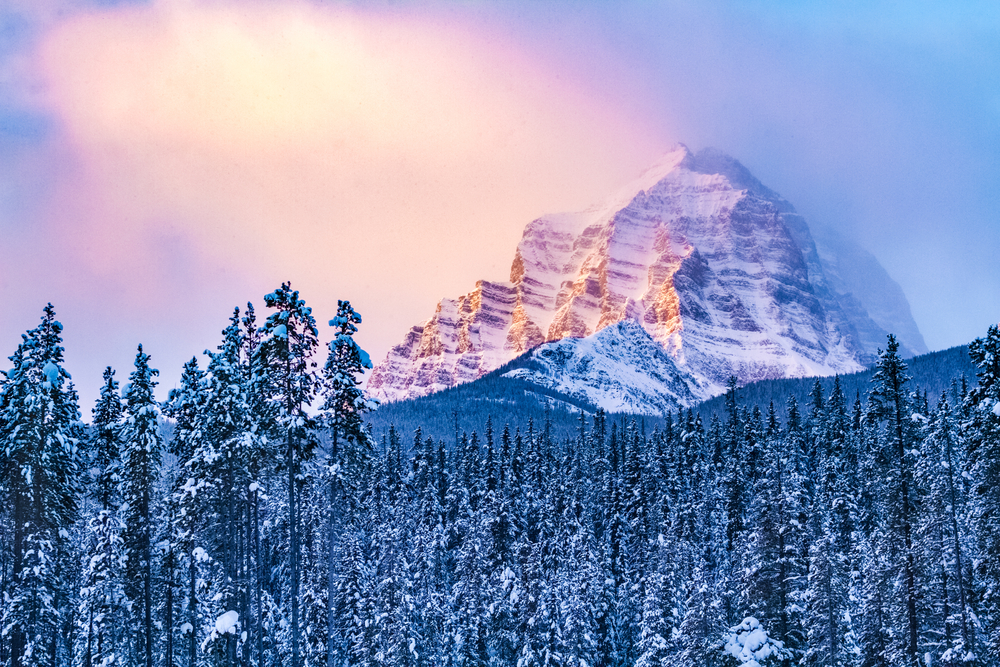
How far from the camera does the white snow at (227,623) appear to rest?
35.1 m

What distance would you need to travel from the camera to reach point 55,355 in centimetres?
3516

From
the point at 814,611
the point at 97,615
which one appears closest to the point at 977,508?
the point at 814,611

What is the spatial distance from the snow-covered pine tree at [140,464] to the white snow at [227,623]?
2.72 m

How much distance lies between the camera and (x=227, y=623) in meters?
35.3

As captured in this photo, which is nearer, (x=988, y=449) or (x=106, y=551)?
(x=988, y=449)

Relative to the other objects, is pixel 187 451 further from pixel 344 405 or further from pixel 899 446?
pixel 899 446

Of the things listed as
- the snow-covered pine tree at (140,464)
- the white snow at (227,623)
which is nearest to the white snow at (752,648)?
the white snow at (227,623)

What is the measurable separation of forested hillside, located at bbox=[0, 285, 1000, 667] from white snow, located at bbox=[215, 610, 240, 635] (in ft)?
0.40

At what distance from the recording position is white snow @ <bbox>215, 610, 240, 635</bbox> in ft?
115

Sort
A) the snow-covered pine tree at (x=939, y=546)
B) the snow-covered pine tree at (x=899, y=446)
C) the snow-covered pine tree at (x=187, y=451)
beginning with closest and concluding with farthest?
the snow-covered pine tree at (x=187, y=451)
the snow-covered pine tree at (x=899, y=446)
the snow-covered pine tree at (x=939, y=546)

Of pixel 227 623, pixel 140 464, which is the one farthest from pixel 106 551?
pixel 227 623

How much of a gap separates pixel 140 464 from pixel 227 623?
7151 mm

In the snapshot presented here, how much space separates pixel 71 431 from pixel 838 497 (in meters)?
57.0

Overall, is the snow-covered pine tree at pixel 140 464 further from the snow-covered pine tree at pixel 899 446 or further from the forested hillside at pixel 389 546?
the snow-covered pine tree at pixel 899 446
